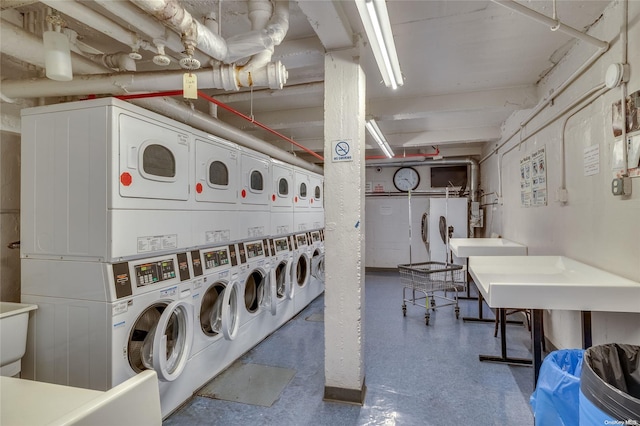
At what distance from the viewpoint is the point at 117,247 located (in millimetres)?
1812

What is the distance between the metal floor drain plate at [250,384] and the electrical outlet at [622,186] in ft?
8.52

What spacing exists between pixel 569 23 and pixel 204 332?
11.6 ft

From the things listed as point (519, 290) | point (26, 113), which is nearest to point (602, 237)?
point (519, 290)

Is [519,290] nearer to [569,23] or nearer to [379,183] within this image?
[569,23]

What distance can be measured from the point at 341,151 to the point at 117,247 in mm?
1539

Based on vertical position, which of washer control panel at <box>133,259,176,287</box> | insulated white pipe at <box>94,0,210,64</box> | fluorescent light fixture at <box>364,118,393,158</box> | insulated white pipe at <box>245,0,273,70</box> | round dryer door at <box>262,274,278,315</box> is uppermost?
insulated white pipe at <box>245,0,273,70</box>

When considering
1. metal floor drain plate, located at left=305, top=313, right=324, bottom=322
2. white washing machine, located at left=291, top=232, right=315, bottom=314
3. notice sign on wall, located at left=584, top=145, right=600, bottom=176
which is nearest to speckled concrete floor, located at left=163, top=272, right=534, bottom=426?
metal floor drain plate, located at left=305, top=313, right=324, bottom=322

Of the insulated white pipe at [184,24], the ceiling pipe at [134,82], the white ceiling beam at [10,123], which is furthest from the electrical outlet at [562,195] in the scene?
the white ceiling beam at [10,123]

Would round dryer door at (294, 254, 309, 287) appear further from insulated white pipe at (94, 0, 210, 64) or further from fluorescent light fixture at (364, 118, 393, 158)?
insulated white pipe at (94, 0, 210, 64)

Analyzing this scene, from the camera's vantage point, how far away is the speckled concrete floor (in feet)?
7.07

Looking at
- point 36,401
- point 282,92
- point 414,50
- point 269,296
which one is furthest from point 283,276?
point 36,401

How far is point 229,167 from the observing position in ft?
9.35

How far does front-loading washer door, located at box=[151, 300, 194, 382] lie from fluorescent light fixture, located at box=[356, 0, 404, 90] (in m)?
1.99

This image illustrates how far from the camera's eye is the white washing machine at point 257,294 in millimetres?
3061
